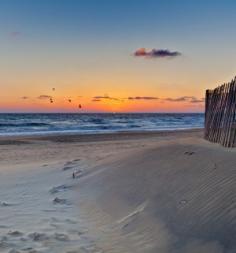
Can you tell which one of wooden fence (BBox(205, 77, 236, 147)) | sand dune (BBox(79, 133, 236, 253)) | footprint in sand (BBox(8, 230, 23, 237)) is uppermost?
wooden fence (BBox(205, 77, 236, 147))

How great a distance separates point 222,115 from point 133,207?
15.9ft

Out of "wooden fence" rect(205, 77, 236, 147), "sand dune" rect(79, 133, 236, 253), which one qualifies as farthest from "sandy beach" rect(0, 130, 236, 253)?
"wooden fence" rect(205, 77, 236, 147)

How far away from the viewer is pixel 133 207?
21.9 feet

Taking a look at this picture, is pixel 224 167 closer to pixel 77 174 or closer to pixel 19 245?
pixel 19 245

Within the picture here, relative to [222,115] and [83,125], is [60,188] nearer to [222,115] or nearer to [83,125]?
[222,115]

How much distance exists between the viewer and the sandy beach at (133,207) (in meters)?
5.05

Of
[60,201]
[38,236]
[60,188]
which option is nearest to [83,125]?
[60,188]

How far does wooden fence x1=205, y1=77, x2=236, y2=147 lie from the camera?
9.70 m

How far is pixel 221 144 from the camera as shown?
1012 centimetres

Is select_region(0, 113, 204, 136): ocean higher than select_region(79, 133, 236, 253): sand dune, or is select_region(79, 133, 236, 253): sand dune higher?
select_region(79, 133, 236, 253): sand dune

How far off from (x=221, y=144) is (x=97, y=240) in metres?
5.47

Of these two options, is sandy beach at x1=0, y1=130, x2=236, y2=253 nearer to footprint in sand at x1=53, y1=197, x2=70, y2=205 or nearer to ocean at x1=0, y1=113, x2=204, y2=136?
footprint in sand at x1=53, y1=197, x2=70, y2=205

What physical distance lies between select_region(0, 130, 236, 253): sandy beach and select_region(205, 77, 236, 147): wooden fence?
1397mm

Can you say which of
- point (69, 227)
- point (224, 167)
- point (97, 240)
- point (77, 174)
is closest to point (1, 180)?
point (77, 174)
